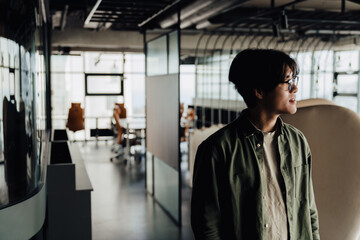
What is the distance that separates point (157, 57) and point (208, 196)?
4895 mm

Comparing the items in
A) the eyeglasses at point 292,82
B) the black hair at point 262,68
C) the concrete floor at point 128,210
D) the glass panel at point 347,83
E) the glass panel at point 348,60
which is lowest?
the concrete floor at point 128,210

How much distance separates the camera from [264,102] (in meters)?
1.64

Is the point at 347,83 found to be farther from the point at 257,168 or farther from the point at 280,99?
the point at 257,168

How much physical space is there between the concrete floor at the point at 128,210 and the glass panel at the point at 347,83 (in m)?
6.80

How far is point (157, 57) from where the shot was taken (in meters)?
Result: 6.28

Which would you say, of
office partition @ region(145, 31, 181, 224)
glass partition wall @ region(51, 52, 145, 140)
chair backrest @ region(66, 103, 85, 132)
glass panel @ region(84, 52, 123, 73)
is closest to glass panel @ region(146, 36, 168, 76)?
office partition @ region(145, 31, 181, 224)

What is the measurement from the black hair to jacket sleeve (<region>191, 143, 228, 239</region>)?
1.03ft

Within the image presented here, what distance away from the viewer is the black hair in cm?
159

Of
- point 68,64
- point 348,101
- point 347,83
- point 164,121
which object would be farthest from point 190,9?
point 68,64

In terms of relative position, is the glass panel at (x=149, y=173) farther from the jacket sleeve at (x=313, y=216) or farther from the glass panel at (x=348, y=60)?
the glass panel at (x=348, y=60)

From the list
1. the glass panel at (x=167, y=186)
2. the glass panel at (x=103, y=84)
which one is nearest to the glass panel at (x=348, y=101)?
the glass panel at (x=103, y=84)

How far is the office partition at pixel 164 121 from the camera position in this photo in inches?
212

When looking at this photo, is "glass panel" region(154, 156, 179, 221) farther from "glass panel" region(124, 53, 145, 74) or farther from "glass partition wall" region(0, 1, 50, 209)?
"glass panel" region(124, 53, 145, 74)

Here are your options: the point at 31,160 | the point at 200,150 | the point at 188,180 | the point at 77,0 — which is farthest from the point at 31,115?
the point at 188,180
